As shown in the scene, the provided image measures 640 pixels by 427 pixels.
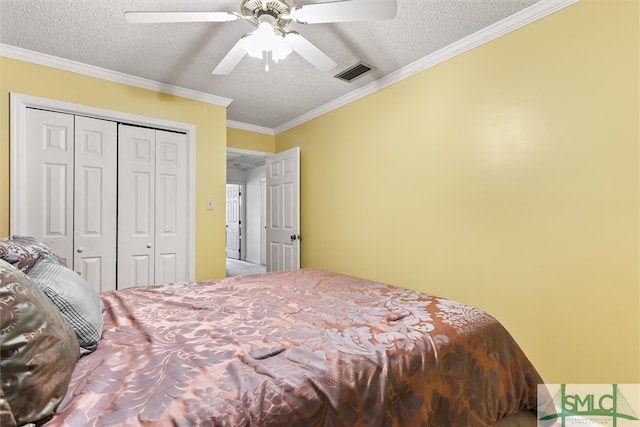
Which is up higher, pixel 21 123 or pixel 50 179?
pixel 21 123

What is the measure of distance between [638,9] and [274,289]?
2499 millimetres

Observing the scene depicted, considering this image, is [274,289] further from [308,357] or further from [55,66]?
[55,66]

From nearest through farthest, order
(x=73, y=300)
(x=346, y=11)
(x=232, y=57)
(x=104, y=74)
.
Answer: (x=73, y=300), (x=346, y=11), (x=232, y=57), (x=104, y=74)

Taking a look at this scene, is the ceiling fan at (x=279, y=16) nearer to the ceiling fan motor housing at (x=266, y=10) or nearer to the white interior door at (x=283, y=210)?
the ceiling fan motor housing at (x=266, y=10)

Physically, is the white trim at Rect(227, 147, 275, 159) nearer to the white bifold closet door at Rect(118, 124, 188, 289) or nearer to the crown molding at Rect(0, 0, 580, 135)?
the crown molding at Rect(0, 0, 580, 135)

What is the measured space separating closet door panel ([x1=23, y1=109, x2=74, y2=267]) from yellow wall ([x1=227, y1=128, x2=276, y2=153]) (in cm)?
179

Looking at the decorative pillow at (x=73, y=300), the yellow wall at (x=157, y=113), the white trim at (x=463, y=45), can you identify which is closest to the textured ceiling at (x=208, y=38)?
the white trim at (x=463, y=45)

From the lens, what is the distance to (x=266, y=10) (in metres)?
1.69

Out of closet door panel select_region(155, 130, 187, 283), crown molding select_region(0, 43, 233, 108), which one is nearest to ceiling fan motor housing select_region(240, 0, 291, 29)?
crown molding select_region(0, 43, 233, 108)

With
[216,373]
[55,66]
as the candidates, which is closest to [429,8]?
[216,373]

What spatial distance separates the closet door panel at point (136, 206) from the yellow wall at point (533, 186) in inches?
88.8

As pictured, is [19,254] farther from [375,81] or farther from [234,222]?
[234,222]

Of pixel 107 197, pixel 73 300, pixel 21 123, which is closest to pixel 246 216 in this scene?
pixel 107 197

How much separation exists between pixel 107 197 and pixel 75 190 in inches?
9.4
